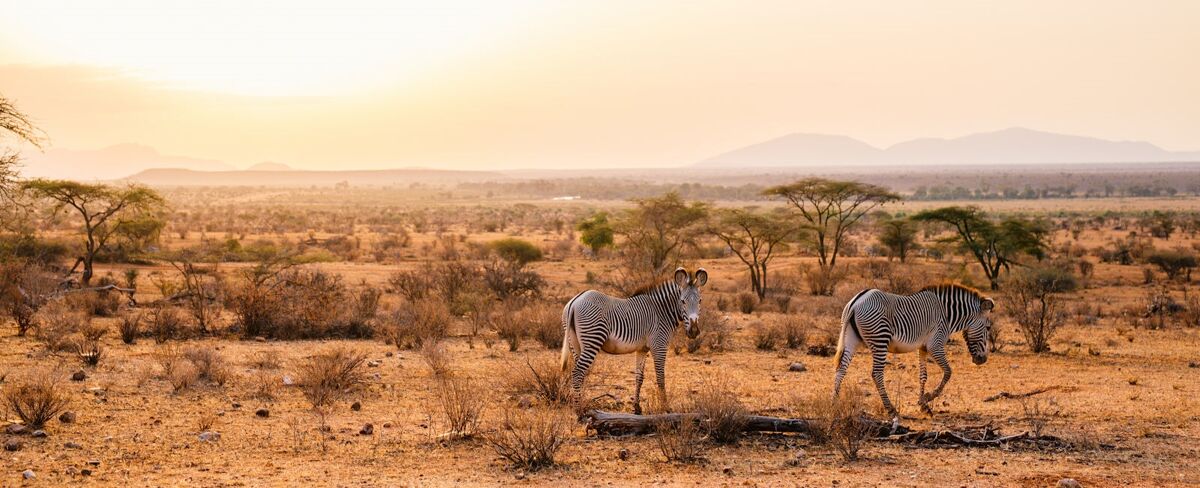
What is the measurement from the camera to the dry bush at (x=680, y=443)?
8.75m

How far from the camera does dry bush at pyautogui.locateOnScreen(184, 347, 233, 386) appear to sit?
12009mm

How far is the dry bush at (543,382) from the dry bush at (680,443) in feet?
→ 6.72

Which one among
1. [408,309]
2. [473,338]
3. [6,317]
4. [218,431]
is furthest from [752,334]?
[6,317]

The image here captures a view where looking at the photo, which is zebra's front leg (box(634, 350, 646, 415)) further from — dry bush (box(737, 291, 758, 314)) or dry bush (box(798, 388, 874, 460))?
dry bush (box(737, 291, 758, 314))

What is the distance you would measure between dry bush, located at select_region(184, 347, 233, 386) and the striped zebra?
466 centimetres

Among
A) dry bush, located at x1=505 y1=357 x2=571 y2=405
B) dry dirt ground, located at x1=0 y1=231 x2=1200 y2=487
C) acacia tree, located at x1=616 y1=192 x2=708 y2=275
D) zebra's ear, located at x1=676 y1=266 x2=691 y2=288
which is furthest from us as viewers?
acacia tree, located at x1=616 y1=192 x2=708 y2=275

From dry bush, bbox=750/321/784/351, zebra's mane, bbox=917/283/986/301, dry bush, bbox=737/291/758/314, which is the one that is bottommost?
dry bush, bbox=737/291/758/314

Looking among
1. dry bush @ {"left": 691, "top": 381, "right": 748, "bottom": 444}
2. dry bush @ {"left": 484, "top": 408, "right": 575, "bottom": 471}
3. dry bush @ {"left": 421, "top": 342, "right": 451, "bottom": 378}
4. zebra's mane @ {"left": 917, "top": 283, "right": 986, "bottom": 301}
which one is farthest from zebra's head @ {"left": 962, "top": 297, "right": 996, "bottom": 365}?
dry bush @ {"left": 421, "top": 342, "right": 451, "bottom": 378}

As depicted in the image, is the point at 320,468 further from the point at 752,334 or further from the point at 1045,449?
the point at 752,334

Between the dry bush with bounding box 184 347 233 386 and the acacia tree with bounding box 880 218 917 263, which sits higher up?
the dry bush with bounding box 184 347 233 386

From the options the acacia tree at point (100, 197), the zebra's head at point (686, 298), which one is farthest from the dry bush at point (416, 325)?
the acacia tree at point (100, 197)

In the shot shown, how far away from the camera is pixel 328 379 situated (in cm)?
1148

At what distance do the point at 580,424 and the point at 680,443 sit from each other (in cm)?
178

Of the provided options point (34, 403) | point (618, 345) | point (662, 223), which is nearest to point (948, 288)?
point (618, 345)
